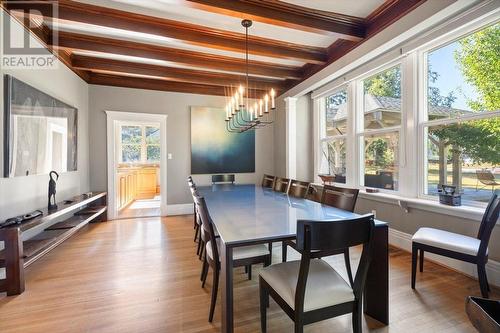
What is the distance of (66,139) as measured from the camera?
3441 mm

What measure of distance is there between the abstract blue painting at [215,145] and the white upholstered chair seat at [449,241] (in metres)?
3.67

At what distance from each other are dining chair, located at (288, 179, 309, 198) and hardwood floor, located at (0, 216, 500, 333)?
73cm

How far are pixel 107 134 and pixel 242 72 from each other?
112 inches

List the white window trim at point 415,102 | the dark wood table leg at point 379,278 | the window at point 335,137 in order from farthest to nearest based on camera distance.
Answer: the window at point 335,137 < the white window trim at point 415,102 < the dark wood table leg at point 379,278

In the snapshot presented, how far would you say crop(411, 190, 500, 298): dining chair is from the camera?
70.0 inches

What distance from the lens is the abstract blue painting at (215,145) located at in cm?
493

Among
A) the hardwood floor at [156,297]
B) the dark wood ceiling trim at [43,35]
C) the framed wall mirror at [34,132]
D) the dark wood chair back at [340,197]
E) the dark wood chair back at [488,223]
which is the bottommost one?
the hardwood floor at [156,297]

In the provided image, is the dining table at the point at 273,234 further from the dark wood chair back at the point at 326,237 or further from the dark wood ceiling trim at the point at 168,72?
the dark wood ceiling trim at the point at 168,72

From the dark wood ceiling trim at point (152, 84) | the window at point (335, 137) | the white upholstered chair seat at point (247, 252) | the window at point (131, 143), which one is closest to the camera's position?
the white upholstered chair seat at point (247, 252)

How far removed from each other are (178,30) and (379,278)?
330 centimetres

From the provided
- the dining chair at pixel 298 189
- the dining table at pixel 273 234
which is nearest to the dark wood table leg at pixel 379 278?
the dining table at pixel 273 234

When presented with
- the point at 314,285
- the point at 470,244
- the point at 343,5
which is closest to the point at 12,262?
the point at 314,285

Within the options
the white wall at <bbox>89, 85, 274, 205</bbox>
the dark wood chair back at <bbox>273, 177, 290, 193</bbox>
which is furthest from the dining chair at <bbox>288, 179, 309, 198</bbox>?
the white wall at <bbox>89, 85, 274, 205</bbox>

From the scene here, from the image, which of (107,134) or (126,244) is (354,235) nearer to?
(126,244)
